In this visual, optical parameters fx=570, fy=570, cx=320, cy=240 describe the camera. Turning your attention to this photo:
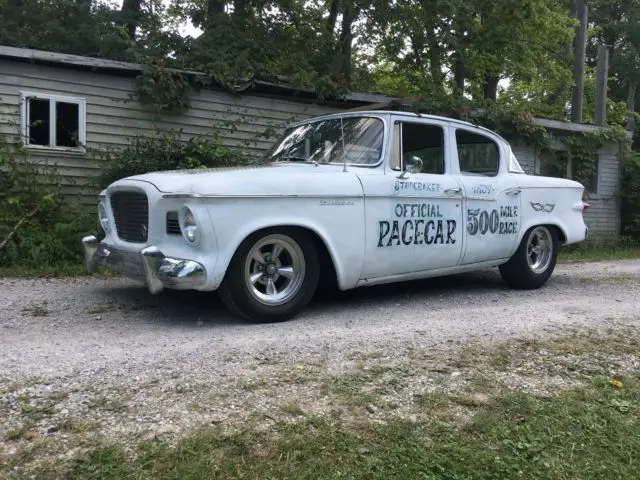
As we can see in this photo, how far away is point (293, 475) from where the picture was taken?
228 cm

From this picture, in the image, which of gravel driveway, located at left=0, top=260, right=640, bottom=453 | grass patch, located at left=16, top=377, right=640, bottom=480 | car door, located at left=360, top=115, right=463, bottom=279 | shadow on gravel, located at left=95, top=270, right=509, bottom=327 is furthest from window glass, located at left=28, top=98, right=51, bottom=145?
grass patch, located at left=16, top=377, right=640, bottom=480

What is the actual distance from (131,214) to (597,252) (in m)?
10.5

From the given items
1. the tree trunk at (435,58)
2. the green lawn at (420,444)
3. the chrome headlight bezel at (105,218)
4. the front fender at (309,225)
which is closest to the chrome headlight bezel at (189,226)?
the front fender at (309,225)

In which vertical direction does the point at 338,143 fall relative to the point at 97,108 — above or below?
below

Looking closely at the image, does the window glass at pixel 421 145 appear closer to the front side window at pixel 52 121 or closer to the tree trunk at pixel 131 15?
the front side window at pixel 52 121

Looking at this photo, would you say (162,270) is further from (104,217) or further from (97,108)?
(97,108)

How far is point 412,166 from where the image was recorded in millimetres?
5230

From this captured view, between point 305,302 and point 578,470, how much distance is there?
2631 millimetres

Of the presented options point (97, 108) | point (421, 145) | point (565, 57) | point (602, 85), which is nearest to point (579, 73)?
point (602, 85)

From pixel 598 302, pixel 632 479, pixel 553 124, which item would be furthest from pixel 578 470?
pixel 553 124

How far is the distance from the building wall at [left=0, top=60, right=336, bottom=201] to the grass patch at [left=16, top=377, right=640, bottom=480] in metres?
7.64

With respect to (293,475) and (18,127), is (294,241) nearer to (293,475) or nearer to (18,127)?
(293,475)

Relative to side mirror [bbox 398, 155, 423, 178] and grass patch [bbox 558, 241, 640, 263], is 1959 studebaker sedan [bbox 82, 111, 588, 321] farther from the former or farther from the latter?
grass patch [bbox 558, 241, 640, 263]

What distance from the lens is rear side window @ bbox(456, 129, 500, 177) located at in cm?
605
